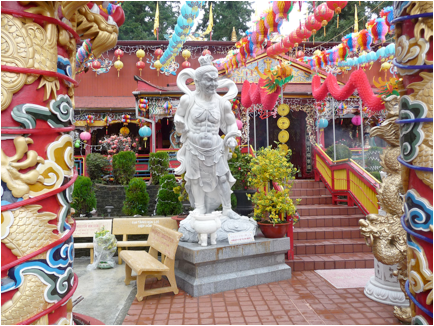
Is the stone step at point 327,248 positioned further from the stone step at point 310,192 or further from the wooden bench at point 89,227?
the wooden bench at point 89,227

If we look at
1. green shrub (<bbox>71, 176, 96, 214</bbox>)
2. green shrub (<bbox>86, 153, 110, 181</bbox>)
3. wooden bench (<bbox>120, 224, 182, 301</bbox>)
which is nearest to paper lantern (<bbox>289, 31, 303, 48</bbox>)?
wooden bench (<bbox>120, 224, 182, 301</bbox>)

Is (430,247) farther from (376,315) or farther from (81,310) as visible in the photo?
(81,310)

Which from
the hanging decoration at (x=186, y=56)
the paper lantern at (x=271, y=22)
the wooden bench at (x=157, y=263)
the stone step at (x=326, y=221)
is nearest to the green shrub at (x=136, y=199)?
the wooden bench at (x=157, y=263)

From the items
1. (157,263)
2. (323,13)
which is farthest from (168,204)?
(323,13)

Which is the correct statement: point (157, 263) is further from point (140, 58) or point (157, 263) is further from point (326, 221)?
point (140, 58)

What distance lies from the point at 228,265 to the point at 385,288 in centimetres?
209

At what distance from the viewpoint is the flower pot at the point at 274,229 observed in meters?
5.36

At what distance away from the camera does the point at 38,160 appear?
2633mm

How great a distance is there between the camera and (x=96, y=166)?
11312 mm

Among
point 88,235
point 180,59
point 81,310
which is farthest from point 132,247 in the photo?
point 180,59

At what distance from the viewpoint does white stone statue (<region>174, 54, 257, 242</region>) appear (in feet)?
17.2

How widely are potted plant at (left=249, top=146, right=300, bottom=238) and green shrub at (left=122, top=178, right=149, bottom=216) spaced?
3404 mm

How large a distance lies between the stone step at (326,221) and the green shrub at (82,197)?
5017mm

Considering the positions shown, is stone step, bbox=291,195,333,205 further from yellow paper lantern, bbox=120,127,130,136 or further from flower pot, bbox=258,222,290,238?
yellow paper lantern, bbox=120,127,130,136
